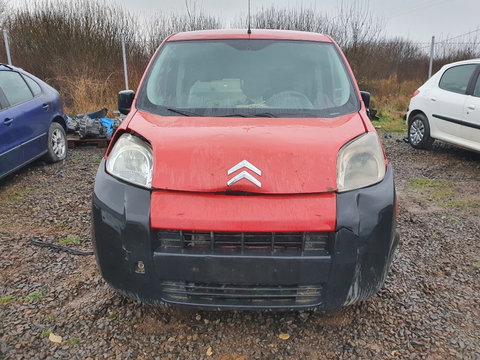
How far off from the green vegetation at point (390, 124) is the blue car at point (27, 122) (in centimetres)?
766

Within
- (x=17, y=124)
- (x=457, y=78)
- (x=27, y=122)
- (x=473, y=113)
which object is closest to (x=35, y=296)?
(x=17, y=124)

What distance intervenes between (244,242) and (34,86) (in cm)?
516

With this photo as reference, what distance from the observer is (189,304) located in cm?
204

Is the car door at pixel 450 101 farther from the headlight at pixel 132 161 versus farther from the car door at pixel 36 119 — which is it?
the car door at pixel 36 119

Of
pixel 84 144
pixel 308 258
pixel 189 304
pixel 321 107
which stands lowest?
pixel 84 144

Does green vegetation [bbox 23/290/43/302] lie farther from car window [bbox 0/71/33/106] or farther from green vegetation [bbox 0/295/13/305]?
car window [bbox 0/71/33/106]

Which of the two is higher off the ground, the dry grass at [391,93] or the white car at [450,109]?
the white car at [450,109]

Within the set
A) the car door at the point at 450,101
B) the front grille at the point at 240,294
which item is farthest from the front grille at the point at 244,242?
the car door at the point at 450,101

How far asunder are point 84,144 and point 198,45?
527 cm

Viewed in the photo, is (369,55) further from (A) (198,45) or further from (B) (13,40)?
(A) (198,45)

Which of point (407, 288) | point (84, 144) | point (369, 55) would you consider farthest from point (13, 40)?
point (407, 288)

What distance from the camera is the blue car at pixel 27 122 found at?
4816mm

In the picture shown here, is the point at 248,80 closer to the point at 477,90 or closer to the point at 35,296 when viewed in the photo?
the point at 35,296

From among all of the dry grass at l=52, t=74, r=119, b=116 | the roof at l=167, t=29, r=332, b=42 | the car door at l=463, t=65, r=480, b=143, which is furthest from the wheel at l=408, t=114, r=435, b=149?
the dry grass at l=52, t=74, r=119, b=116
